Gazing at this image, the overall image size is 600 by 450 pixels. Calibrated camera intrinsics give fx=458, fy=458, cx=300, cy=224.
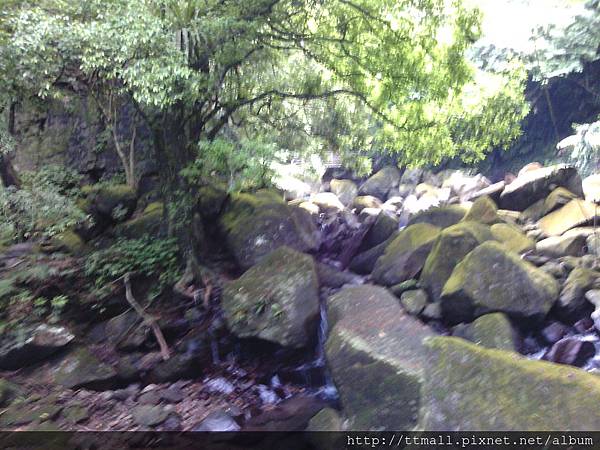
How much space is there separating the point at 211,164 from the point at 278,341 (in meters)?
3.58

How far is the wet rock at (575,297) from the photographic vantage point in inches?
Answer: 284

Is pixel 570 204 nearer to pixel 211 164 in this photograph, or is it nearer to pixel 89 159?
pixel 211 164

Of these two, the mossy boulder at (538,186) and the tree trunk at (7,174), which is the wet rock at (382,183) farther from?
the tree trunk at (7,174)

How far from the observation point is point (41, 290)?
27.3 feet

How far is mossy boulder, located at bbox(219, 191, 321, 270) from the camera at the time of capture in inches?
392

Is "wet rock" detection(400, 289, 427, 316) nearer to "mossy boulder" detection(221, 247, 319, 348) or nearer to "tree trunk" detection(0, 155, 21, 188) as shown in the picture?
"mossy boulder" detection(221, 247, 319, 348)

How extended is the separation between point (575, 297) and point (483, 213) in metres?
3.43

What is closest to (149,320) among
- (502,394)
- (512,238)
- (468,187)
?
(502,394)

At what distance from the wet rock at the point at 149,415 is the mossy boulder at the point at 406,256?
16.2 ft

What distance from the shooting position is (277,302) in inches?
297

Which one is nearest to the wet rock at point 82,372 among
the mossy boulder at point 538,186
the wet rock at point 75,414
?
the wet rock at point 75,414

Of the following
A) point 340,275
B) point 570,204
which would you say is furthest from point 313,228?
point 570,204

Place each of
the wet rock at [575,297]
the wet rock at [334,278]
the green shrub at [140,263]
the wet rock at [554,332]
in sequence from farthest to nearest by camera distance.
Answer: the wet rock at [334,278] → the green shrub at [140,263] → the wet rock at [575,297] → the wet rock at [554,332]

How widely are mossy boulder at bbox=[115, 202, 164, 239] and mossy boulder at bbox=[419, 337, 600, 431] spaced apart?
7.52 metres
